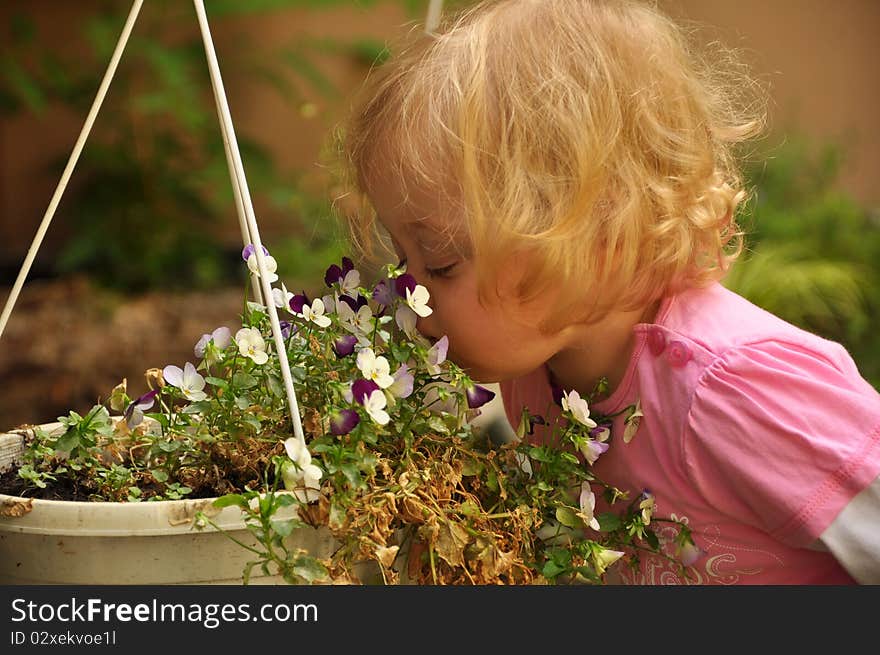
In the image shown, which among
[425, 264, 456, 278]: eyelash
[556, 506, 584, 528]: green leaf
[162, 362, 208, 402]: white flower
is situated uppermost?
[425, 264, 456, 278]: eyelash

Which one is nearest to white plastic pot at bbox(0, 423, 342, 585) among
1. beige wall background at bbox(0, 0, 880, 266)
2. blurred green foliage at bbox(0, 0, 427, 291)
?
blurred green foliage at bbox(0, 0, 427, 291)

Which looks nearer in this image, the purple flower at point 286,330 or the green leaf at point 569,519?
the green leaf at point 569,519

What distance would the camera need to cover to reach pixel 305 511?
1.19 metres

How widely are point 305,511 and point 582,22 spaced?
2.58 ft

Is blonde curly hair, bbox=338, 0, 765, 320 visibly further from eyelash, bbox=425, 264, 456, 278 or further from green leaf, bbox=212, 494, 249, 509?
green leaf, bbox=212, 494, 249, 509

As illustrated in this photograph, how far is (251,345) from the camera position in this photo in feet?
4.45

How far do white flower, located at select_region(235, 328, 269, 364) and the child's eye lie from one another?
27 centimetres

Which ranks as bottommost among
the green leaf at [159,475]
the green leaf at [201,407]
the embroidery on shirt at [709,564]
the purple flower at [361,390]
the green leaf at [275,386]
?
the embroidery on shirt at [709,564]

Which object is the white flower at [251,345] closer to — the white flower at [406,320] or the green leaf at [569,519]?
the white flower at [406,320]

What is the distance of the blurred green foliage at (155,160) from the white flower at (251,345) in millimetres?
2757

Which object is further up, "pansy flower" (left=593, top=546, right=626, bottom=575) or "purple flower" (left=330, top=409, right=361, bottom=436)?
"purple flower" (left=330, top=409, right=361, bottom=436)

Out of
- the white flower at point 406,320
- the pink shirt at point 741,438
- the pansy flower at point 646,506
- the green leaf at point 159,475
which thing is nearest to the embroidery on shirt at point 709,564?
the pink shirt at point 741,438

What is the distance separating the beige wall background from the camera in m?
4.74

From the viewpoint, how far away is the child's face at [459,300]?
58.4 inches
